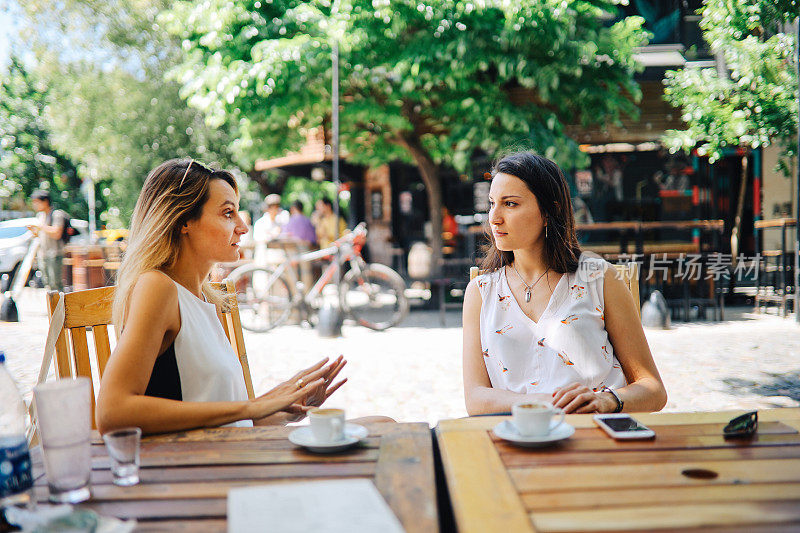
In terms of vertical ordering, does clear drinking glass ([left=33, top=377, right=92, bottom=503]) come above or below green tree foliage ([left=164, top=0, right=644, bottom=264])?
below

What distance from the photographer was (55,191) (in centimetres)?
3350

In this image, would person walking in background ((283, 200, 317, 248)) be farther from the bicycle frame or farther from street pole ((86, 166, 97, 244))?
street pole ((86, 166, 97, 244))

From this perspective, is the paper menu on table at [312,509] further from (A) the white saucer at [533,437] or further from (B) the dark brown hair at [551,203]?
(B) the dark brown hair at [551,203]

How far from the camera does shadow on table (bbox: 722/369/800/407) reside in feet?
16.5

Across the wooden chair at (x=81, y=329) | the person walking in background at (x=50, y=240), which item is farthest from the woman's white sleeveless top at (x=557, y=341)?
the person walking in background at (x=50, y=240)

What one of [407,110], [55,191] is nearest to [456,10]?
[407,110]

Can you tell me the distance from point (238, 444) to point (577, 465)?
81cm

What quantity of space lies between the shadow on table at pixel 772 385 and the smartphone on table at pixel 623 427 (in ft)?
13.2

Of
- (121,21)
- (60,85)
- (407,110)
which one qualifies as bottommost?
(407,110)

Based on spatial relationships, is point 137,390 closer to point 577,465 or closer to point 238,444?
point 238,444

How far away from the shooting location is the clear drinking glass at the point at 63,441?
1252mm

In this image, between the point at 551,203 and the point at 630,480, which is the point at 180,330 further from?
the point at 551,203

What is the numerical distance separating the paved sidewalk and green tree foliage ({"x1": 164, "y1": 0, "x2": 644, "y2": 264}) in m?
3.11

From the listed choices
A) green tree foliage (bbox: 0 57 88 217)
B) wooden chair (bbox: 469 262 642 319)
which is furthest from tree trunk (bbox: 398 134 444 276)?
green tree foliage (bbox: 0 57 88 217)
